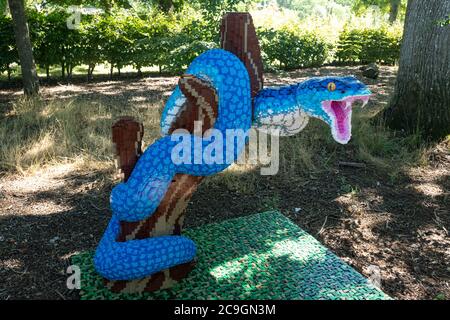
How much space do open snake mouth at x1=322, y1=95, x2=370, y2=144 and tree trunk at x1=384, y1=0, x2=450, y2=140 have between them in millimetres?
3386

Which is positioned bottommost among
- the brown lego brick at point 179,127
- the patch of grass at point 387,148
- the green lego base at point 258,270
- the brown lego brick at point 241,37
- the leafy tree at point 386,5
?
the green lego base at point 258,270

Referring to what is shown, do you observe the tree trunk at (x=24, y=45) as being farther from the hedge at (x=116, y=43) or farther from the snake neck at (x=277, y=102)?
the snake neck at (x=277, y=102)

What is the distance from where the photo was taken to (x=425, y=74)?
5469mm

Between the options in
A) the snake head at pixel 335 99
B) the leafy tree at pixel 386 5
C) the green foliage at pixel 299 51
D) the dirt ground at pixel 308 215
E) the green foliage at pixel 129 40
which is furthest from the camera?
the leafy tree at pixel 386 5

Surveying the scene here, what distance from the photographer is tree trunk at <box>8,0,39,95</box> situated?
7.06m

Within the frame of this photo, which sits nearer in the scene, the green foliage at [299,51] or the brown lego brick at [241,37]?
the brown lego brick at [241,37]

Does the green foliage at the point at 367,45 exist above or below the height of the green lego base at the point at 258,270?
above

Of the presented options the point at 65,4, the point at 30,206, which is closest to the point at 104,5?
the point at 65,4

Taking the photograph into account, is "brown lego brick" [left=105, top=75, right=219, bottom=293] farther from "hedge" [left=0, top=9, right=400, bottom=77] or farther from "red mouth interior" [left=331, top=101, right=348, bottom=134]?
"hedge" [left=0, top=9, right=400, bottom=77]

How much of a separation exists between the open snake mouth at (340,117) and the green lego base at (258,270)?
100 cm

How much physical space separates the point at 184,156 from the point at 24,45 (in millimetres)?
6147

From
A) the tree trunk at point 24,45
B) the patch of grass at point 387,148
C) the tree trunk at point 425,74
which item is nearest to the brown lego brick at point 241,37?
the patch of grass at point 387,148

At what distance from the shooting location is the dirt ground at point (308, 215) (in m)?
2.96
